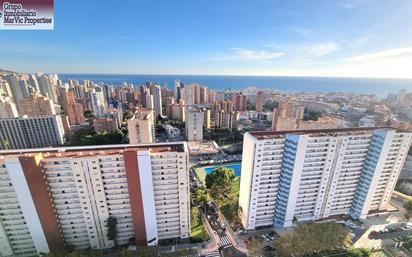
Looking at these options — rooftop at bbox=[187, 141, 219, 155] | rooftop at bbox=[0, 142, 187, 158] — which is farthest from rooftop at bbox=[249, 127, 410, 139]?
rooftop at bbox=[187, 141, 219, 155]

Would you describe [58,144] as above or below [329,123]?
below

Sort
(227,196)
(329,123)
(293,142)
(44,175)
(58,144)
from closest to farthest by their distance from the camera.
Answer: (44,175), (293,142), (227,196), (58,144), (329,123)

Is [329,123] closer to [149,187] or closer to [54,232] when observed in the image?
[149,187]

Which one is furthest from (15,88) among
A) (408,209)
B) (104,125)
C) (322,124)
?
(408,209)

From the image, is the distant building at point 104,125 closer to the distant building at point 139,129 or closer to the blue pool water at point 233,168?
the distant building at point 139,129

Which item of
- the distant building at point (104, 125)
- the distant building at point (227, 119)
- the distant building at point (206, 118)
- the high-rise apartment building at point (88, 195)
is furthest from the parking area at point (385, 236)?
the distant building at point (104, 125)

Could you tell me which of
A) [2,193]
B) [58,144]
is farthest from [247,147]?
[58,144]

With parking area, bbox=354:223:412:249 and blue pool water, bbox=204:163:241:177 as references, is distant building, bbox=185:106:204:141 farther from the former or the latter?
parking area, bbox=354:223:412:249
